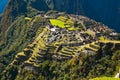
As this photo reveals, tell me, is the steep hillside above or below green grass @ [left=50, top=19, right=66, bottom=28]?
below

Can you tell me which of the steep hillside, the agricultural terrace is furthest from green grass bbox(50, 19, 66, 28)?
the steep hillside

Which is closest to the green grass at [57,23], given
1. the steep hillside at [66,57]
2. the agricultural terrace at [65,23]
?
the agricultural terrace at [65,23]

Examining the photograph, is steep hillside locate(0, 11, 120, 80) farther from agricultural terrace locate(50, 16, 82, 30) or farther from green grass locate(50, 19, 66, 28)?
green grass locate(50, 19, 66, 28)

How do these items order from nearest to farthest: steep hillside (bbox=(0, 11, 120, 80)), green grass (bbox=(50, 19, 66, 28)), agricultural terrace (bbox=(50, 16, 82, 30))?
steep hillside (bbox=(0, 11, 120, 80))
agricultural terrace (bbox=(50, 16, 82, 30))
green grass (bbox=(50, 19, 66, 28))

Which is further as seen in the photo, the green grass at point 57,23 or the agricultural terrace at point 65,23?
the green grass at point 57,23

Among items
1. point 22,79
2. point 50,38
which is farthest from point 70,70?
point 50,38

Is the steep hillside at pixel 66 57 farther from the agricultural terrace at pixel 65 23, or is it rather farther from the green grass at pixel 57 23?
the green grass at pixel 57 23

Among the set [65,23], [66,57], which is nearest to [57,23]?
[65,23]

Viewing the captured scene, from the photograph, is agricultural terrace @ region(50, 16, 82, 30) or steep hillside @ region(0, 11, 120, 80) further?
agricultural terrace @ region(50, 16, 82, 30)

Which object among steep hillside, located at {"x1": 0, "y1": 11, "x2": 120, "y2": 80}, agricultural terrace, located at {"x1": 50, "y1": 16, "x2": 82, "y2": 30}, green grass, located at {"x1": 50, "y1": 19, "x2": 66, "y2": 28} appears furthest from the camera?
green grass, located at {"x1": 50, "y1": 19, "x2": 66, "y2": 28}

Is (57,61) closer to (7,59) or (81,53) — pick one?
(81,53)

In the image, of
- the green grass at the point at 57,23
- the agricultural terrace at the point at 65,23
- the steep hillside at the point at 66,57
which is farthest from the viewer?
the green grass at the point at 57,23
